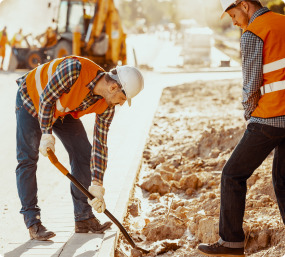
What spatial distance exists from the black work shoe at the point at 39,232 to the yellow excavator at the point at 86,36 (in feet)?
53.0

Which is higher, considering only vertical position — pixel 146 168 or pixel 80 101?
pixel 80 101

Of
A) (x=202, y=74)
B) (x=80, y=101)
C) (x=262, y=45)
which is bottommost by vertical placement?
(x=202, y=74)

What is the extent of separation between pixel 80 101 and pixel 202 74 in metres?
18.7

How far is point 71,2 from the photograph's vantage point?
21.8 metres

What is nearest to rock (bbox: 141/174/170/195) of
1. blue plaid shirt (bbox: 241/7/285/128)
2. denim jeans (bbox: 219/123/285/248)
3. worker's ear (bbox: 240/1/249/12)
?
denim jeans (bbox: 219/123/285/248)

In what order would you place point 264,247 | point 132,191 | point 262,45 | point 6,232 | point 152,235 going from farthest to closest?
point 132,191 < point 6,232 < point 152,235 < point 264,247 < point 262,45

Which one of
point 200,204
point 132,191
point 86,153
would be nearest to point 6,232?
point 86,153

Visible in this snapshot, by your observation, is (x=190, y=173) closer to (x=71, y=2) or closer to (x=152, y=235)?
(x=152, y=235)

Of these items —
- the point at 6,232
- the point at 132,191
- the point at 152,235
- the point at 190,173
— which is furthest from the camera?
the point at 190,173

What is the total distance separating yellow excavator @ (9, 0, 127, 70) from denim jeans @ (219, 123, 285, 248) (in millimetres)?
17185

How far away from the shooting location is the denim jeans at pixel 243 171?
161 inches

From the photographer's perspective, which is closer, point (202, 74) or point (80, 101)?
point (80, 101)

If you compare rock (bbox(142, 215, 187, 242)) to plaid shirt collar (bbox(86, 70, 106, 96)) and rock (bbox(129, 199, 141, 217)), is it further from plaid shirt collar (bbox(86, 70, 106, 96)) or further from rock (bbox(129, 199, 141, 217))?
plaid shirt collar (bbox(86, 70, 106, 96))

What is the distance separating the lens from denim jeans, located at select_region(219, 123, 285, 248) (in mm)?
4094
